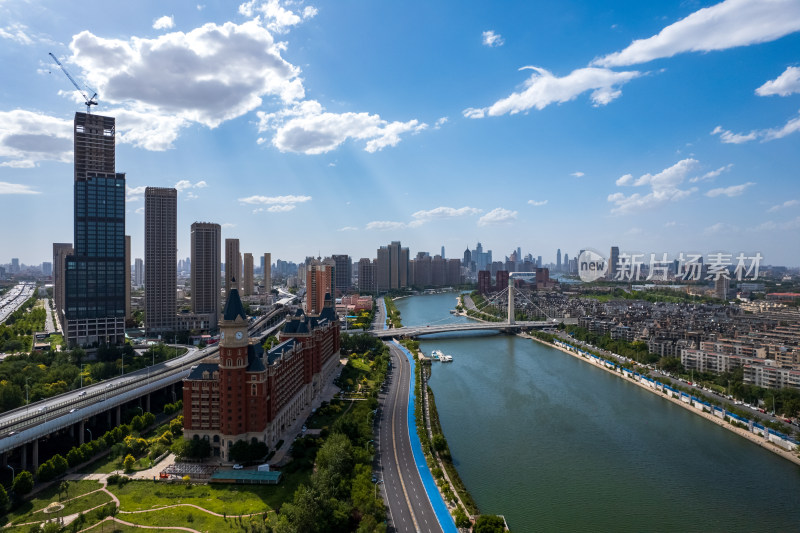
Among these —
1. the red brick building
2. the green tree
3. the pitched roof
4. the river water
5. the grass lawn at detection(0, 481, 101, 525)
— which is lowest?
the river water

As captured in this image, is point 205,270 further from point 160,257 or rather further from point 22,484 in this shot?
point 22,484

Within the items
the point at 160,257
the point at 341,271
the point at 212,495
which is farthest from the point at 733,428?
the point at 341,271

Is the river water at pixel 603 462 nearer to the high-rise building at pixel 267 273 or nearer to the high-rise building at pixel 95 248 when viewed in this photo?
the high-rise building at pixel 95 248

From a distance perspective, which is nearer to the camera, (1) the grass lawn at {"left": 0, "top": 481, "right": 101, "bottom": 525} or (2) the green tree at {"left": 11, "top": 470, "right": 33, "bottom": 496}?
(1) the grass lawn at {"left": 0, "top": 481, "right": 101, "bottom": 525}

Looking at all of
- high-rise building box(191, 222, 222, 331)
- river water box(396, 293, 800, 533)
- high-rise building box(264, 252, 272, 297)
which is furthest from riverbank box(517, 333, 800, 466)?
high-rise building box(264, 252, 272, 297)

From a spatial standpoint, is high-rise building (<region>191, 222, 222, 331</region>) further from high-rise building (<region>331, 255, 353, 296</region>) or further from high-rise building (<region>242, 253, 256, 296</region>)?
high-rise building (<region>331, 255, 353, 296</region>)

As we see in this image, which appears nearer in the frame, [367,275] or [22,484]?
[22,484]

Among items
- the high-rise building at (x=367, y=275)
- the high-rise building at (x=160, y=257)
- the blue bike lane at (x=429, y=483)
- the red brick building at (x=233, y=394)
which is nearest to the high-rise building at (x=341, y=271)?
the high-rise building at (x=367, y=275)

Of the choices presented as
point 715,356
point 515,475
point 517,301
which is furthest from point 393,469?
point 517,301
